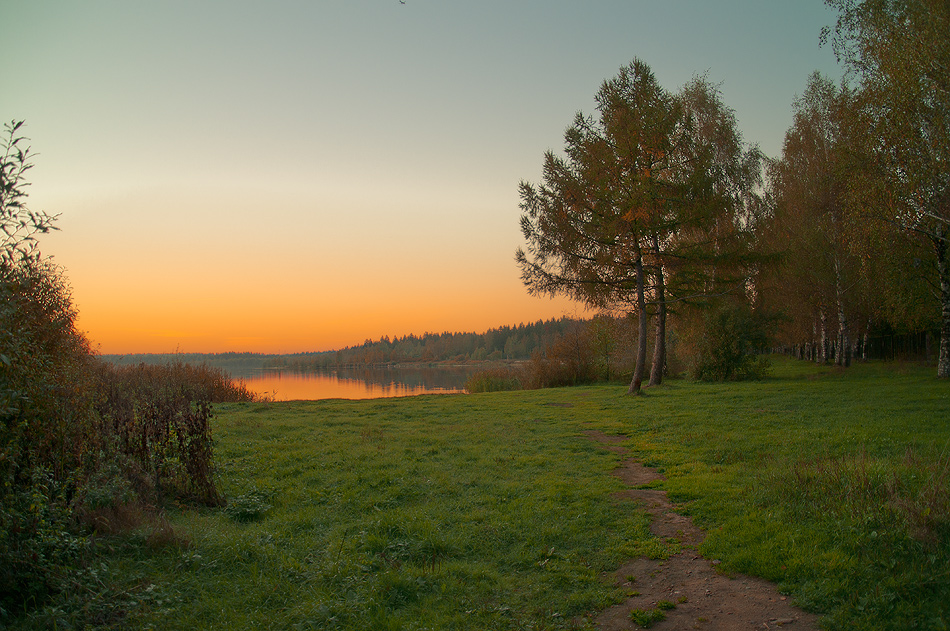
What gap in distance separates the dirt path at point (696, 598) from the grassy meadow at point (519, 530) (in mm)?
137

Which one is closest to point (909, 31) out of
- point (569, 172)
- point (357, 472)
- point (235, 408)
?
point (569, 172)

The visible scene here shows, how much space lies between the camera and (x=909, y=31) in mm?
13906

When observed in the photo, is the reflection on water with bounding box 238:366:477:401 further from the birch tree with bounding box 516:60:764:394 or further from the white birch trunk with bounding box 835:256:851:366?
the white birch trunk with bounding box 835:256:851:366

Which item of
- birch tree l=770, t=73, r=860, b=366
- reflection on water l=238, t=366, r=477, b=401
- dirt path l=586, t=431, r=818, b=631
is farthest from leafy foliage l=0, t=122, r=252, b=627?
birch tree l=770, t=73, r=860, b=366

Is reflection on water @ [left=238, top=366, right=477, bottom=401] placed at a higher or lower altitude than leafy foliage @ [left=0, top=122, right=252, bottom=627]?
lower

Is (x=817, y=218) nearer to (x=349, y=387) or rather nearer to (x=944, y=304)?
(x=944, y=304)

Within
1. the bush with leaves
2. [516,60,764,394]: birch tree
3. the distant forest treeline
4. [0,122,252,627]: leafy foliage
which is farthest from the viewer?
the distant forest treeline

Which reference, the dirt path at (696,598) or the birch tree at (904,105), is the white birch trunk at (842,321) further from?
the dirt path at (696,598)

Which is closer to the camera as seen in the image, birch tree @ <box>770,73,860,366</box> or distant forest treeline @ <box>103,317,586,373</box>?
birch tree @ <box>770,73,860,366</box>

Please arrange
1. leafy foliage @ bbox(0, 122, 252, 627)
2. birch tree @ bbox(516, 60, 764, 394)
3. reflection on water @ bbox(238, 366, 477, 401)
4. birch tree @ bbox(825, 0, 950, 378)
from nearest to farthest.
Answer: leafy foliage @ bbox(0, 122, 252, 627), birch tree @ bbox(825, 0, 950, 378), birch tree @ bbox(516, 60, 764, 394), reflection on water @ bbox(238, 366, 477, 401)

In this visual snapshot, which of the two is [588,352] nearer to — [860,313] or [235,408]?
[860,313]

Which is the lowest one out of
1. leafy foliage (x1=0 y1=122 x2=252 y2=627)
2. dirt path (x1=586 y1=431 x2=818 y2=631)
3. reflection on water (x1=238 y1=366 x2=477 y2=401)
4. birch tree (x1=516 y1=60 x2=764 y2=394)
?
reflection on water (x1=238 y1=366 x2=477 y2=401)

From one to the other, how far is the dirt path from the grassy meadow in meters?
0.14

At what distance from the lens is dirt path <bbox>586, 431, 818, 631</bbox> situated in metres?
3.74
